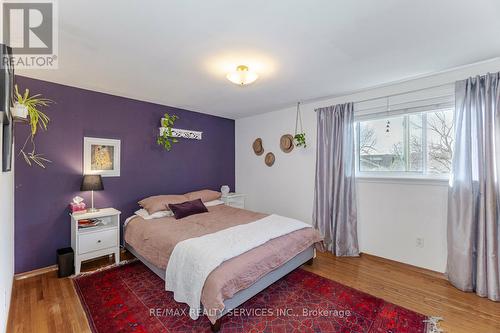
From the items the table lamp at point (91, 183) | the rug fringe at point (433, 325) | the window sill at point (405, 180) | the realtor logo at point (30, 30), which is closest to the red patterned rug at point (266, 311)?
the rug fringe at point (433, 325)

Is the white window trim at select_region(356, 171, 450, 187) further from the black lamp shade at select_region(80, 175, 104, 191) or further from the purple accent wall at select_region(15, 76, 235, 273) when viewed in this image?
the black lamp shade at select_region(80, 175, 104, 191)

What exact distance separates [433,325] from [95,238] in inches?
144

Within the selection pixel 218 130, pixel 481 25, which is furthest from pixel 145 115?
pixel 481 25

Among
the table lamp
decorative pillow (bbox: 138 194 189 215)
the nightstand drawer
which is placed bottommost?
the nightstand drawer

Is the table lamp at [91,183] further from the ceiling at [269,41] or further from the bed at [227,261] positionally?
the ceiling at [269,41]

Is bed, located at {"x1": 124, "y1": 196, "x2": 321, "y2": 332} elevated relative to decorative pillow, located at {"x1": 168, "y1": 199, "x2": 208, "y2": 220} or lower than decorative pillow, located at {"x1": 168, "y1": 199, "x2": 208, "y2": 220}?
lower

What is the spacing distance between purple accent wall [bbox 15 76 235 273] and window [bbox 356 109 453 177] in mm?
3030

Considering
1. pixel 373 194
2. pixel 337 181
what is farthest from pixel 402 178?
pixel 337 181

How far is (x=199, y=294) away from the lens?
6.10 feet

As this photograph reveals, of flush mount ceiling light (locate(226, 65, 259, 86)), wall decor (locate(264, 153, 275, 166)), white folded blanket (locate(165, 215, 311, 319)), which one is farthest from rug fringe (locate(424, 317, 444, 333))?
wall decor (locate(264, 153, 275, 166))

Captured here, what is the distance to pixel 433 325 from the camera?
1896 millimetres

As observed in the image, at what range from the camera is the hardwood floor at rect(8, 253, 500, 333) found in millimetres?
1910

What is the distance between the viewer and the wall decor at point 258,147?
469 cm

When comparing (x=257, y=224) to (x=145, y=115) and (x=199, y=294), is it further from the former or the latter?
(x=145, y=115)
